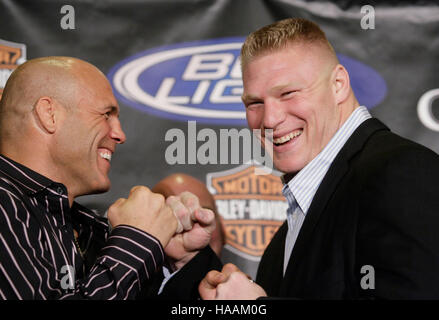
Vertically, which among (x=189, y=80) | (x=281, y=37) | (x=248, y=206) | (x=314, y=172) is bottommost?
(x=248, y=206)

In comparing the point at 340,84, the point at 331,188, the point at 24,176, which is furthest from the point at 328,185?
the point at 24,176

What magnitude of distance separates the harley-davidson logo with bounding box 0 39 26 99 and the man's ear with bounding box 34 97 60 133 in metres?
1.22

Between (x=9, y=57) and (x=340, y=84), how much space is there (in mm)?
1815

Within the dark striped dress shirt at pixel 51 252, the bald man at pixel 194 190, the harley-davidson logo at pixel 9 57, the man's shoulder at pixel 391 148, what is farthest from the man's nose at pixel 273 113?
the harley-davidson logo at pixel 9 57

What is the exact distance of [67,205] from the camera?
1654mm

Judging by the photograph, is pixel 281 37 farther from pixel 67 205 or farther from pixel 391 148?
pixel 67 205

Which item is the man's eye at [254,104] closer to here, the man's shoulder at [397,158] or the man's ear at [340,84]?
the man's ear at [340,84]

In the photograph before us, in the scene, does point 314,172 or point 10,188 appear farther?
point 314,172

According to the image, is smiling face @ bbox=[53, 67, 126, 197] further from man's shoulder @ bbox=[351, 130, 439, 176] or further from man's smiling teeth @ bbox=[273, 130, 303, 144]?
man's shoulder @ bbox=[351, 130, 439, 176]

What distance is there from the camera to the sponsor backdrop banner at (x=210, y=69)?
282 cm

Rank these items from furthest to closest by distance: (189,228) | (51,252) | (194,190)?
(194,190) < (189,228) < (51,252)

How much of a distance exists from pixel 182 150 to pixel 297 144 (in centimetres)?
116

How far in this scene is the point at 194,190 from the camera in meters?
2.75
